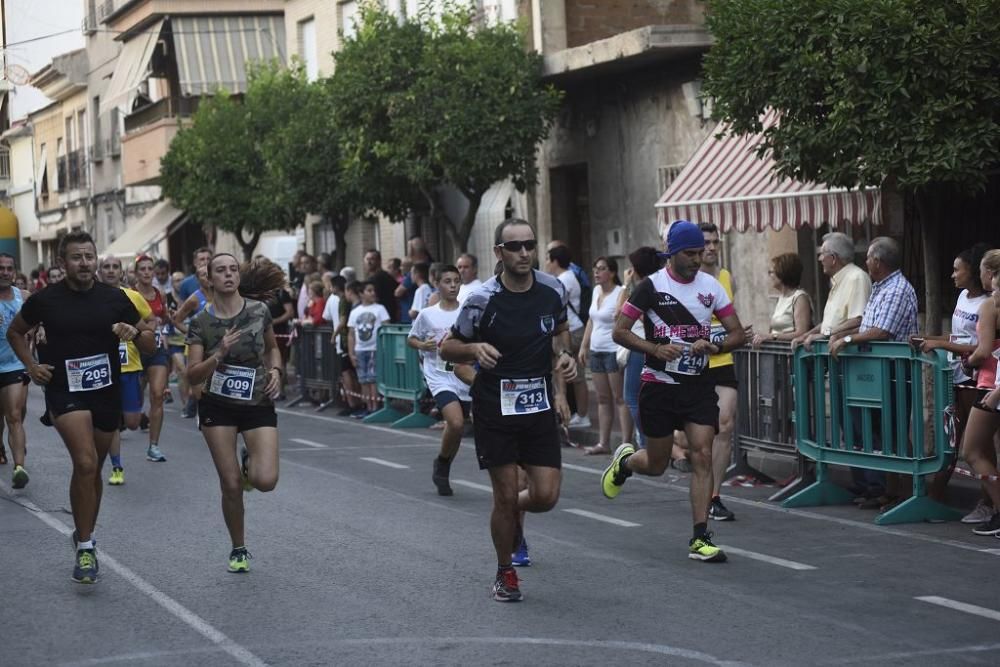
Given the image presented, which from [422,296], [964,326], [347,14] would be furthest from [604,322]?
[347,14]

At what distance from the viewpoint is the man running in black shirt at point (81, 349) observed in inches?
371

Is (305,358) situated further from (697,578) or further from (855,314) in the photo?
(697,578)

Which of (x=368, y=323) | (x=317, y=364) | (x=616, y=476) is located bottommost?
(x=317, y=364)

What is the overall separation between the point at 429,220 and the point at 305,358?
7797 mm

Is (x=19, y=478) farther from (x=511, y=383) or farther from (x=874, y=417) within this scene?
(x=874, y=417)

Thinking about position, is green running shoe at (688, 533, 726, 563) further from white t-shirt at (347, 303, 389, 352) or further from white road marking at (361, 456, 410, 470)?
white t-shirt at (347, 303, 389, 352)

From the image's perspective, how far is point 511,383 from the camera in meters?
8.41

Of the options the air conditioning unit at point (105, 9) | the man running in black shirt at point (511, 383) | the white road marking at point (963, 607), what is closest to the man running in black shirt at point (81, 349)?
the man running in black shirt at point (511, 383)

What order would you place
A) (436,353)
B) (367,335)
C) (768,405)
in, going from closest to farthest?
1. (768,405)
2. (436,353)
3. (367,335)

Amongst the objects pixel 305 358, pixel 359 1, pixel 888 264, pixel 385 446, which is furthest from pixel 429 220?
pixel 888 264

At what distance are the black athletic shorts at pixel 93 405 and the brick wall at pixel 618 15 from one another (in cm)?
1554

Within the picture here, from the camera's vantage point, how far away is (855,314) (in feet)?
38.5

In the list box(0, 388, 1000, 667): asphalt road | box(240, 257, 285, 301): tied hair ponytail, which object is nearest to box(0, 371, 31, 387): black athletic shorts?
box(0, 388, 1000, 667): asphalt road

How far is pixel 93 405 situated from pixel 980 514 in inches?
218
